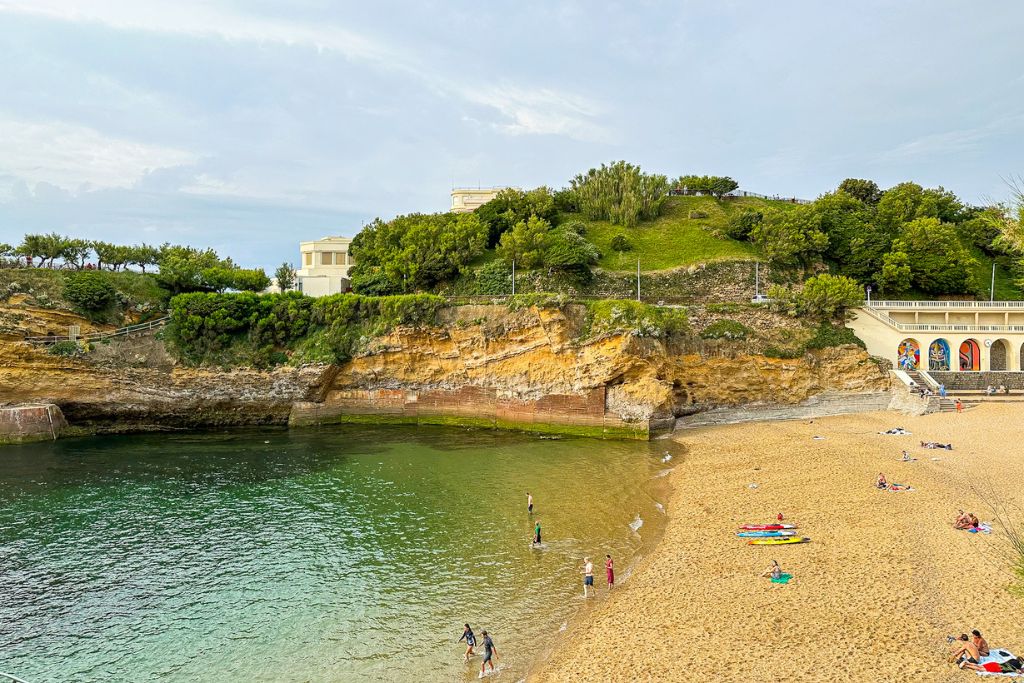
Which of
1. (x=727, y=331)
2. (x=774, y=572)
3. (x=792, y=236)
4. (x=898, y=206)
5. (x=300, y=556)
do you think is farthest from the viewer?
(x=898, y=206)

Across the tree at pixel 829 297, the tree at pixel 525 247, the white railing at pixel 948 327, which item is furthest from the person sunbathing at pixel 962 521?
the tree at pixel 525 247

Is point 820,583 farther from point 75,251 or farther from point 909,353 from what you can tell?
point 75,251

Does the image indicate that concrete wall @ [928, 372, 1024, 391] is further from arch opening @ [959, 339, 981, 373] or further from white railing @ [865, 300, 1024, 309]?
white railing @ [865, 300, 1024, 309]

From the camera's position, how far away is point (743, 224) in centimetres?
6925

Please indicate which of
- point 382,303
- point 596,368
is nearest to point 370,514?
point 596,368

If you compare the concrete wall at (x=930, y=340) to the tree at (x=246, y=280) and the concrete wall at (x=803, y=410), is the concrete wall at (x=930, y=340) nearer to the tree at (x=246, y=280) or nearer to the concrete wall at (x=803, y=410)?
the concrete wall at (x=803, y=410)

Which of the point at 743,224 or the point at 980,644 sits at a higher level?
the point at 743,224

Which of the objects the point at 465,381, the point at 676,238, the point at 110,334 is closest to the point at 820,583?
the point at 465,381

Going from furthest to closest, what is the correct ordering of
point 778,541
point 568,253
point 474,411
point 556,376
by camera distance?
point 568,253 < point 474,411 < point 556,376 < point 778,541

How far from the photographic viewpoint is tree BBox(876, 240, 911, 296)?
5669 cm

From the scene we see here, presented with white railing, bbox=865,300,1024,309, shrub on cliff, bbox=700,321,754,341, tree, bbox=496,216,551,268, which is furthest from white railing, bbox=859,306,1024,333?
tree, bbox=496,216,551,268

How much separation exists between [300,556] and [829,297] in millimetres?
43357

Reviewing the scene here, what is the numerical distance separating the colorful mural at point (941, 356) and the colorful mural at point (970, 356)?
4.49ft

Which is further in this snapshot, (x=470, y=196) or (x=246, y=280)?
(x=470, y=196)
